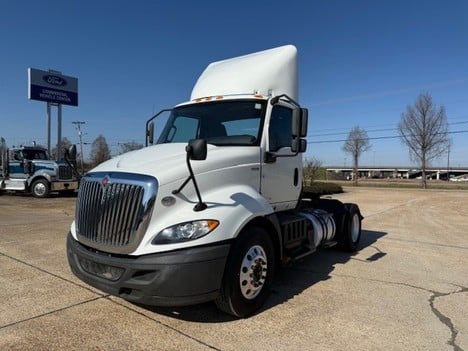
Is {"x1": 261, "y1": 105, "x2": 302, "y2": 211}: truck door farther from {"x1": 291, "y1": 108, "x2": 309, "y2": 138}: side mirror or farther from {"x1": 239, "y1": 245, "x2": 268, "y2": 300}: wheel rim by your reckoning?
{"x1": 239, "y1": 245, "x2": 268, "y2": 300}: wheel rim

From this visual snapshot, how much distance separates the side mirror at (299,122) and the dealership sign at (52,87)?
27972 mm

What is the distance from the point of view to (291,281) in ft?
18.5

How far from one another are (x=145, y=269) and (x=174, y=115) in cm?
287

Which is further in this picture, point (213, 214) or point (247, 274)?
point (247, 274)

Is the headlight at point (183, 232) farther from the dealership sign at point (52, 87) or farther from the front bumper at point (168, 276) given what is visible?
the dealership sign at point (52, 87)

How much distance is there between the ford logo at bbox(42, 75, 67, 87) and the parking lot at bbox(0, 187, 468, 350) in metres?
25.6

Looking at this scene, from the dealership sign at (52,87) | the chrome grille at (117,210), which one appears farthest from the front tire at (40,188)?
the chrome grille at (117,210)

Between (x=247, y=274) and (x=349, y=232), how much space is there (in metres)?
3.96

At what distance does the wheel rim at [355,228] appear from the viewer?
307 inches

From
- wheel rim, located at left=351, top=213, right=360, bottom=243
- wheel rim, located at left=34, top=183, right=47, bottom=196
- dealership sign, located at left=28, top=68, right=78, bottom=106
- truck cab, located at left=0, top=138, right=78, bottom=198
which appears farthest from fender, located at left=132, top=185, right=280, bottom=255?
dealership sign, located at left=28, top=68, right=78, bottom=106

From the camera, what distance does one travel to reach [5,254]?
6852mm

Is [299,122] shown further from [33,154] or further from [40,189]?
[33,154]

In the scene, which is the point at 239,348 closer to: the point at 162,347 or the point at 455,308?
the point at 162,347

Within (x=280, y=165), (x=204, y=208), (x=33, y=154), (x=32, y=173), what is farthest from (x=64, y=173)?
(x=204, y=208)
